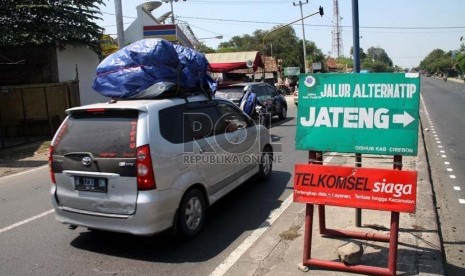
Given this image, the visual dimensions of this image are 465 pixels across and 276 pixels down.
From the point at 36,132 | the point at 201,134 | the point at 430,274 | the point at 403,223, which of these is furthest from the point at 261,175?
the point at 36,132

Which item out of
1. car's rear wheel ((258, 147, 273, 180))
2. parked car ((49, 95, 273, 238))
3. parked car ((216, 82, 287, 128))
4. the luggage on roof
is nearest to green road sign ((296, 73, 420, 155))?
parked car ((49, 95, 273, 238))

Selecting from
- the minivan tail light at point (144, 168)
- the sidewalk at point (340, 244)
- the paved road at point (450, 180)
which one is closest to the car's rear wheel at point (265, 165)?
the sidewalk at point (340, 244)

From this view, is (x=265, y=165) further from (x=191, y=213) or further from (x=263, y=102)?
(x=263, y=102)

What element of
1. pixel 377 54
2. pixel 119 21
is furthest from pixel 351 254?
pixel 377 54

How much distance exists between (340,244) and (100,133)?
2.85 metres

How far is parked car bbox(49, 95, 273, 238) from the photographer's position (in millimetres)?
4578

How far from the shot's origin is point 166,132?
4875mm

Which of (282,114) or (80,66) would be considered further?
(80,66)

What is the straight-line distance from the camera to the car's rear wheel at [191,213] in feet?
16.4

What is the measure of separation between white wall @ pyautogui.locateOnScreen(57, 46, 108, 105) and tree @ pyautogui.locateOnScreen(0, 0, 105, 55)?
0.98m

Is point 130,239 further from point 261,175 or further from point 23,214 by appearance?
point 261,175

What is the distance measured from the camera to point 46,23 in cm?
1630

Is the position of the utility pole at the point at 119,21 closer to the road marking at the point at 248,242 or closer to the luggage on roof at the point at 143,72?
the luggage on roof at the point at 143,72

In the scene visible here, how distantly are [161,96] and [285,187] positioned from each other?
3.07 m
